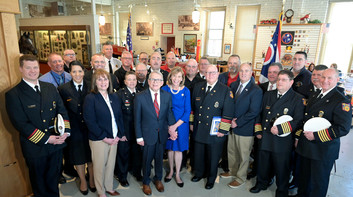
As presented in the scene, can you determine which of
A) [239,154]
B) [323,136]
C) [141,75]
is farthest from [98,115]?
[323,136]

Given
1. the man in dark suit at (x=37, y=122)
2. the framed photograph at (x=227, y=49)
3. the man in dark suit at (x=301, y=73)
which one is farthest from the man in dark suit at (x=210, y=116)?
the framed photograph at (x=227, y=49)

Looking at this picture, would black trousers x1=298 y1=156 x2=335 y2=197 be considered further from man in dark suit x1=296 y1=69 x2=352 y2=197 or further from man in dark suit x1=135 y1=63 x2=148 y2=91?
man in dark suit x1=135 y1=63 x2=148 y2=91

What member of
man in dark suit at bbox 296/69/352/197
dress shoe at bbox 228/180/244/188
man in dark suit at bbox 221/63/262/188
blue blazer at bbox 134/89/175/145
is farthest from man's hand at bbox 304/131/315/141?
blue blazer at bbox 134/89/175/145

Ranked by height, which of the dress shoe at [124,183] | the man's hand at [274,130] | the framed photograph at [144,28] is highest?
the framed photograph at [144,28]

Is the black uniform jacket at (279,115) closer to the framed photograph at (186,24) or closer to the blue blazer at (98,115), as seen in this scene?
the blue blazer at (98,115)

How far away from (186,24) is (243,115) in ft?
31.3

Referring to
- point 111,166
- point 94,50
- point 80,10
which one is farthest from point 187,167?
point 80,10

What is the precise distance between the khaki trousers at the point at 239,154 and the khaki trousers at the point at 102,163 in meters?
1.76

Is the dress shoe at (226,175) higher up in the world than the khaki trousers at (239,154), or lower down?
lower down

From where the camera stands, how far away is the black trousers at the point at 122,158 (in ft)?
10.0

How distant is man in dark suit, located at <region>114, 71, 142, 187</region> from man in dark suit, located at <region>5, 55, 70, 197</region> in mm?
753

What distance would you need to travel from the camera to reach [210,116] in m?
2.92

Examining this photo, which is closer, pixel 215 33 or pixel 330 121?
pixel 330 121

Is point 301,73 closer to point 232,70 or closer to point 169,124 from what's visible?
point 232,70
